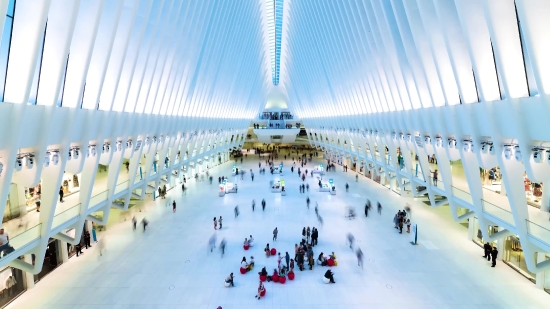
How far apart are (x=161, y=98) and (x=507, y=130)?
42.1 feet

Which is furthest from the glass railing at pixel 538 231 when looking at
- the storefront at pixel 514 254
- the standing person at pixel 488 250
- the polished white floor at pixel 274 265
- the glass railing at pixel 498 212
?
the standing person at pixel 488 250

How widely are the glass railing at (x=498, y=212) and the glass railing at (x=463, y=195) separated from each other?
38cm

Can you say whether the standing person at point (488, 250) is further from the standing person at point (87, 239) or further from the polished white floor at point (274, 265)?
the standing person at point (87, 239)

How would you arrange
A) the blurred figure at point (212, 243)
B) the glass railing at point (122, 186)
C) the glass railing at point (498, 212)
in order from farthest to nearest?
the blurred figure at point (212, 243), the glass railing at point (122, 186), the glass railing at point (498, 212)

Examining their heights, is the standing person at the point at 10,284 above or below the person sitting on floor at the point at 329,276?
above

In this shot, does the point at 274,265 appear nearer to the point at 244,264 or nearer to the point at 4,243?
the point at 244,264

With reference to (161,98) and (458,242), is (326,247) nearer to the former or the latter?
(458,242)

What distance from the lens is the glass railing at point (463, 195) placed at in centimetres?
968

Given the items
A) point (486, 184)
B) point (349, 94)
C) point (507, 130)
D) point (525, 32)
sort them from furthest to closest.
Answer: point (349, 94) < point (486, 184) < point (507, 130) < point (525, 32)

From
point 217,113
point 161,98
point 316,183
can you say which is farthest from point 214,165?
point 161,98

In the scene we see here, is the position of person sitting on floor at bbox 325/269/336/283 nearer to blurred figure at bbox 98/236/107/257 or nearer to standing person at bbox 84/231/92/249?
blurred figure at bbox 98/236/107/257

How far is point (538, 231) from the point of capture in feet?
22.2

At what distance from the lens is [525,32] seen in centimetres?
494

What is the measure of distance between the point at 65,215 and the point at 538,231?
11.7 meters
